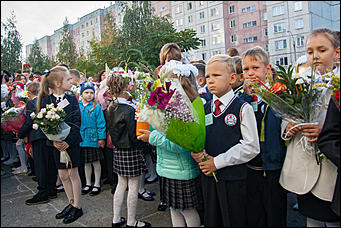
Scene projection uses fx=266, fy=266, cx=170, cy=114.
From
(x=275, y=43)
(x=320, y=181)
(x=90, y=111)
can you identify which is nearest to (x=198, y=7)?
(x=275, y=43)

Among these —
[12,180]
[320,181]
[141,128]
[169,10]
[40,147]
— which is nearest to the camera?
[320,181]

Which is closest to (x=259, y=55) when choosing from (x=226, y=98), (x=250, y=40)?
(x=226, y=98)

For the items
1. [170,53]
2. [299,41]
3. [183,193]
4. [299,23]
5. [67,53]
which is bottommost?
[183,193]

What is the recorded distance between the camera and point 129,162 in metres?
3.62

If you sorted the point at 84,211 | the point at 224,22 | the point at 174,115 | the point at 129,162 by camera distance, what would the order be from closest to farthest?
the point at 174,115 < the point at 129,162 < the point at 84,211 < the point at 224,22

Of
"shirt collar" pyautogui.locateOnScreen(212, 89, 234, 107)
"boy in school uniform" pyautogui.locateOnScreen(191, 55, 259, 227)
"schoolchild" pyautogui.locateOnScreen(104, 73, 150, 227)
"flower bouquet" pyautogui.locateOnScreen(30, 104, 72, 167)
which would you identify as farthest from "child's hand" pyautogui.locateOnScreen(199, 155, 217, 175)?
"flower bouquet" pyautogui.locateOnScreen(30, 104, 72, 167)

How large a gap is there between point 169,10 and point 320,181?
48.6 m

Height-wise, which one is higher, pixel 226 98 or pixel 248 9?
pixel 248 9

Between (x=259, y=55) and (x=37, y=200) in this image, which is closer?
(x=259, y=55)

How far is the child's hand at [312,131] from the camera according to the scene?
2113 millimetres

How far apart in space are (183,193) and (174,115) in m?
0.92

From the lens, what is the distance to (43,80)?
13.8ft

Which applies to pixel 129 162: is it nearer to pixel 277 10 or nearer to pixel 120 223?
pixel 120 223

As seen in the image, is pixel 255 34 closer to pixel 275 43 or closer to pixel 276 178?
pixel 275 43
